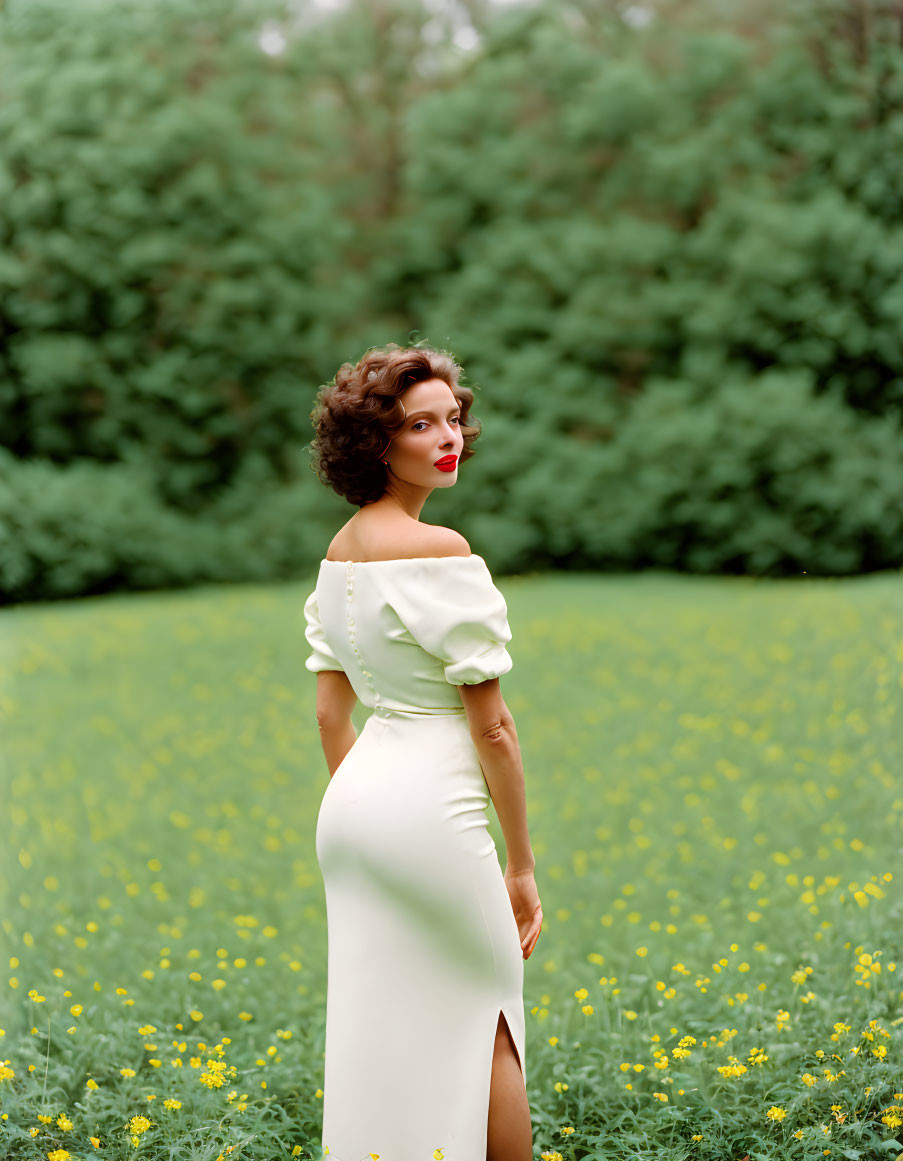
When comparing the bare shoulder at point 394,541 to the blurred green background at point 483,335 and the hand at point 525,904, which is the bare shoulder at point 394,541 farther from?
the blurred green background at point 483,335

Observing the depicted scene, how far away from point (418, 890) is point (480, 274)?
14.7 meters

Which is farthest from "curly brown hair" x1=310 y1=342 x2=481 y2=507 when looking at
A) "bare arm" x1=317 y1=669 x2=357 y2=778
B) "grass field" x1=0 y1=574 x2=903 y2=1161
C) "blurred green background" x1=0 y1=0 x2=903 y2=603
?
"blurred green background" x1=0 y1=0 x2=903 y2=603

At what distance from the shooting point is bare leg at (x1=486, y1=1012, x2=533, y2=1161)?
2.68 meters

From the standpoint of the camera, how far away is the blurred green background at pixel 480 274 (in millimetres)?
15227

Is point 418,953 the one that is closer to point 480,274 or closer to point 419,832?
point 419,832

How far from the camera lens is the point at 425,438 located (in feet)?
9.04

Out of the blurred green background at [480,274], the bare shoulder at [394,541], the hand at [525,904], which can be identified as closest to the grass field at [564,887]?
the hand at [525,904]

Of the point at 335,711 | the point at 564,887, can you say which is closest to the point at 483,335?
the point at 564,887

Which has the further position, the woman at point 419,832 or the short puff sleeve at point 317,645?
the short puff sleeve at point 317,645

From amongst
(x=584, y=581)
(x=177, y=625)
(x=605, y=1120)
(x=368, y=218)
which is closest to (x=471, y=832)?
(x=605, y=1120)

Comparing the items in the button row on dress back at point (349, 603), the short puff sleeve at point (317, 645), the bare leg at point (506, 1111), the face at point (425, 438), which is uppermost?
the face at point (425, 438)

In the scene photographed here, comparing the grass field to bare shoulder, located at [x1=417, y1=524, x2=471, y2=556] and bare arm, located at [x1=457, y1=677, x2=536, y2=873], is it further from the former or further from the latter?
bare shoulder, located at [x1=417, y1=524, x2=471, y2=556]

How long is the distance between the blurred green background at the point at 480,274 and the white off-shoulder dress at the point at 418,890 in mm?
12693

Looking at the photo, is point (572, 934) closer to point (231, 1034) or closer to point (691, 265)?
point (231, 1034)
